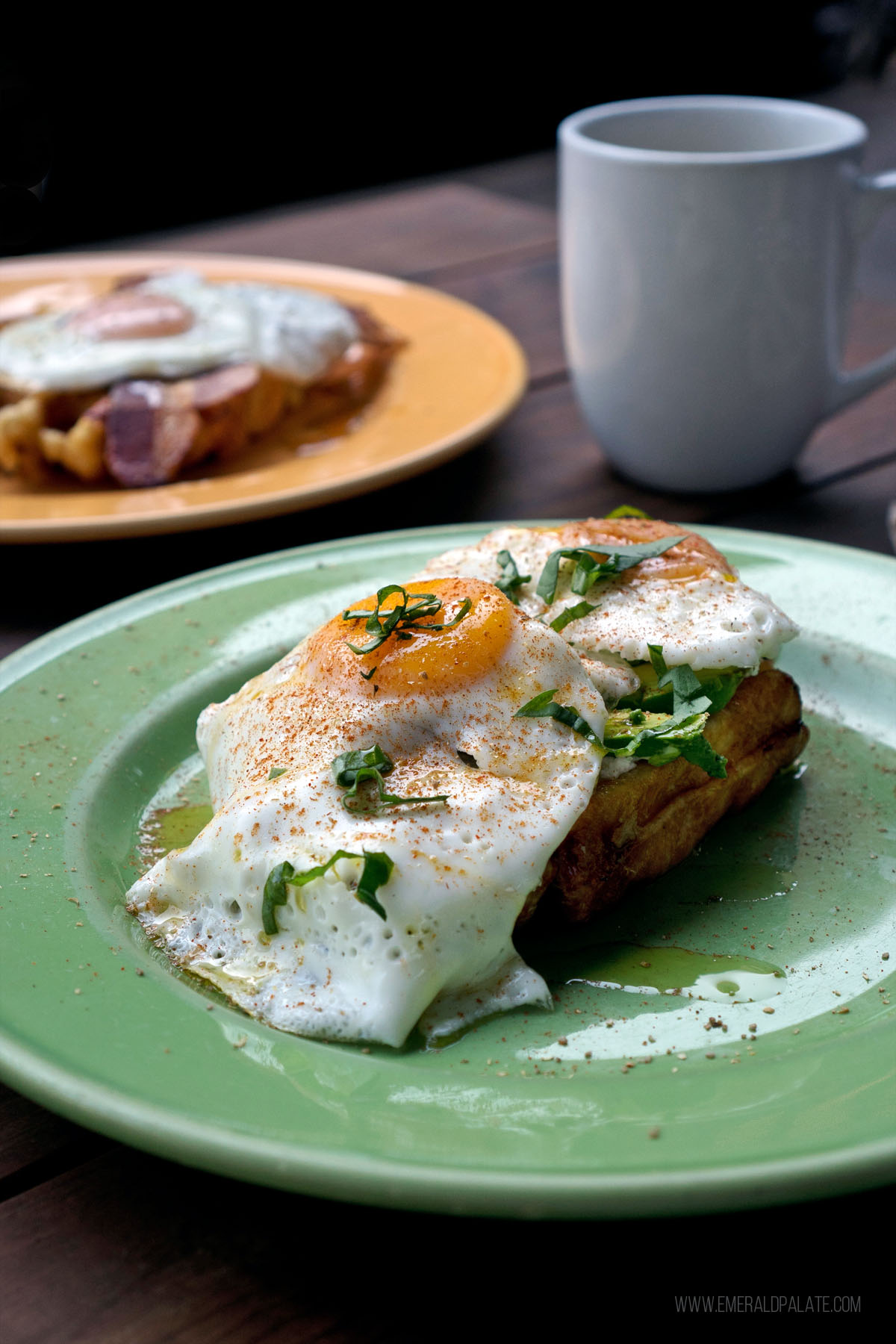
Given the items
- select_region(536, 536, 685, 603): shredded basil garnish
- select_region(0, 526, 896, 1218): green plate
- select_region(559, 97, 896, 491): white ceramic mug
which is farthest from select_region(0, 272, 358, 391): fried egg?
select_region(536, 536, 685, 603): shredded basil garnish

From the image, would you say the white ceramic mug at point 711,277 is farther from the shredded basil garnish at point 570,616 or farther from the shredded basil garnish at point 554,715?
the shredded basil garnish at point 554,715

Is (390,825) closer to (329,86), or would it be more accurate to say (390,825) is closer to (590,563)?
(590,563)

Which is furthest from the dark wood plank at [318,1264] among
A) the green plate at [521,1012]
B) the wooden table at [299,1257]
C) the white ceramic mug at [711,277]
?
the white ceramic mug at [711,277]

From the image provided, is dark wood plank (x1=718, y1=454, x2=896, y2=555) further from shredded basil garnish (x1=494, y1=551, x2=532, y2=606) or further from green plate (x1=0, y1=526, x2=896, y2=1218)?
shredded basil garnish (x1=494, y1=551, x2=532, y2=606)

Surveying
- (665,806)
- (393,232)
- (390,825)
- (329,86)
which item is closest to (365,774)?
(390,825)

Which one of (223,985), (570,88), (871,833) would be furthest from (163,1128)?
(570,88)
